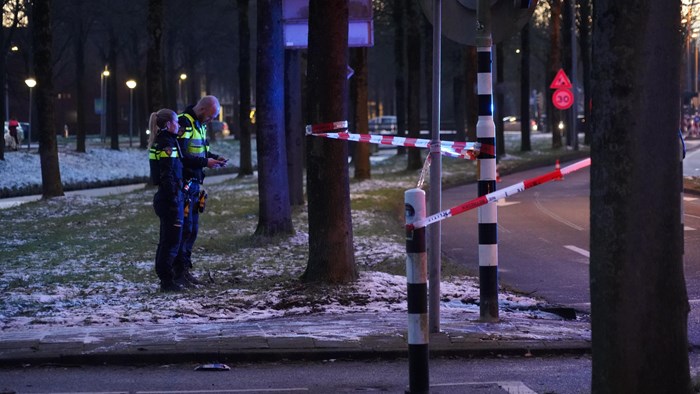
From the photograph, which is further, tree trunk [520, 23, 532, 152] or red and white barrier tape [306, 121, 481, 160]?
tree trunk [520, 23, 532, 152]

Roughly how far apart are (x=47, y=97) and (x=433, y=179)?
61.9 ft

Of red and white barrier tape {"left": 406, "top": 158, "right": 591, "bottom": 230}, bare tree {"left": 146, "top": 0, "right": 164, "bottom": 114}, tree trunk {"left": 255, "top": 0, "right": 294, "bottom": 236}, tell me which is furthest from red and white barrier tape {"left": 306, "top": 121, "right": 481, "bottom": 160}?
bare tree {"left": 146, "top": 0, "right": 164, "bottom": 114}

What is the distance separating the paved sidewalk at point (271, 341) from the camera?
765 cm

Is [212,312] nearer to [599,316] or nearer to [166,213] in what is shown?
[166,213]

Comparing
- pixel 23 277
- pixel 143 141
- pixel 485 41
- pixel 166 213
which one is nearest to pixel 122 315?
pixel 166 213

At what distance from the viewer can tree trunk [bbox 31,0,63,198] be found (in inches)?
977

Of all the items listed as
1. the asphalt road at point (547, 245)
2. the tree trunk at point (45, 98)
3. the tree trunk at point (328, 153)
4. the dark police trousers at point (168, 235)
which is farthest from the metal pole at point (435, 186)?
the tree trunk at point (45, 98)

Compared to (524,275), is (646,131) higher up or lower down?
higher up

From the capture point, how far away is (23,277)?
11867mm

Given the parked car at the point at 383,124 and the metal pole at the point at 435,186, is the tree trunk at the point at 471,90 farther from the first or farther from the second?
the parked car at the point at 383,124

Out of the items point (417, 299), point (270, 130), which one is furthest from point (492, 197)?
point (270, 130)

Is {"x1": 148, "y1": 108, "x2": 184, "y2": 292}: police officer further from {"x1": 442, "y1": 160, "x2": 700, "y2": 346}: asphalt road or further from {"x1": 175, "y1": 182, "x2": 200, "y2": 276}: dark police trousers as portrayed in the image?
{"x1": 442, "y1": 160, "x2": 700, "y2": 346}: asphalt road

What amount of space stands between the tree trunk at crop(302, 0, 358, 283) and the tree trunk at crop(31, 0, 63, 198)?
15525 mm

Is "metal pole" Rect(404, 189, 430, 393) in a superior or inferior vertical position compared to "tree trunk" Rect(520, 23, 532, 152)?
inferior
